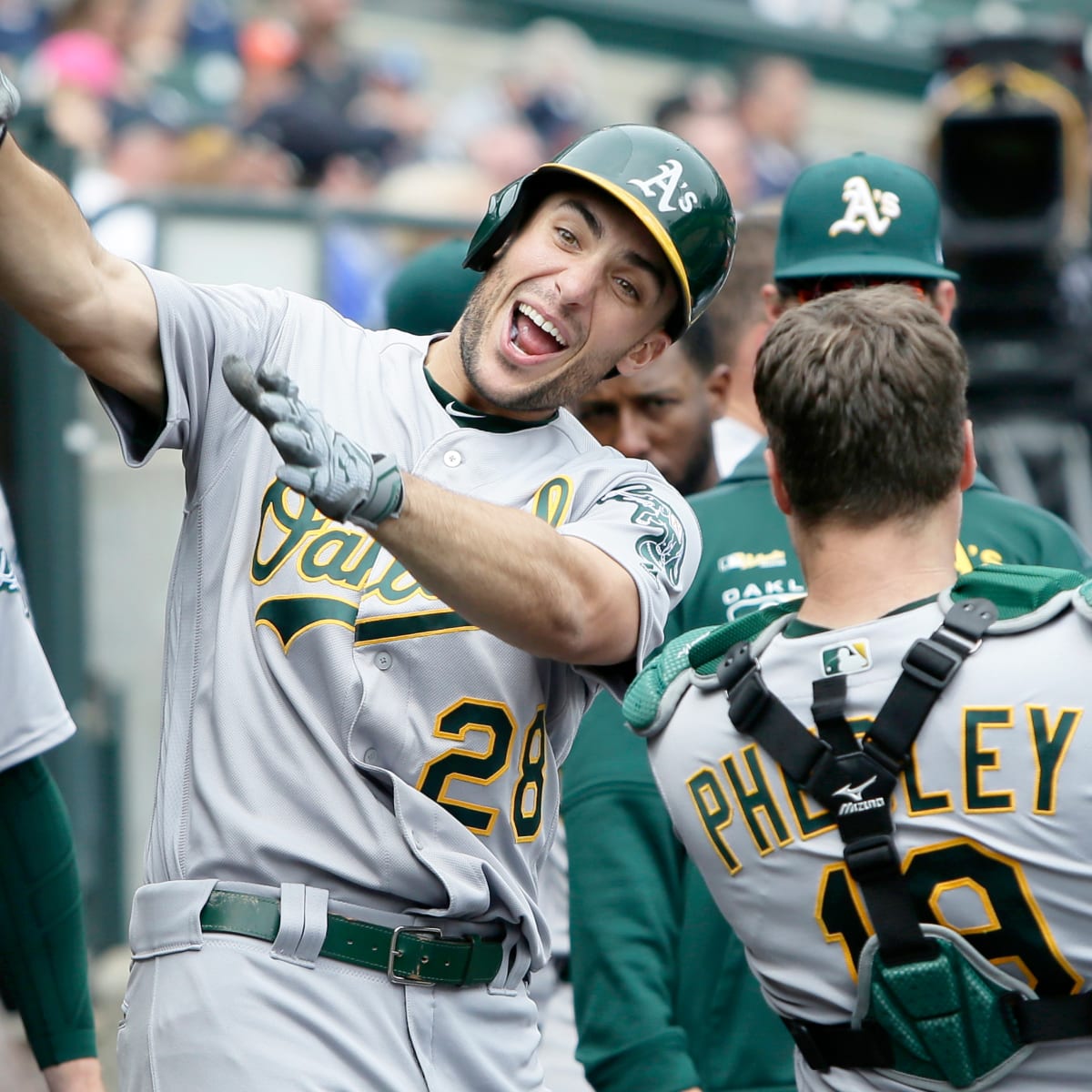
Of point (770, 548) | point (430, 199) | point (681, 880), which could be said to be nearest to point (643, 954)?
point (681, 880)

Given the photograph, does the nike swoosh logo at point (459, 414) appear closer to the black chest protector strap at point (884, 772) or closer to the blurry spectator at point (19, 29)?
the black chest protector strap at point (884, 772)

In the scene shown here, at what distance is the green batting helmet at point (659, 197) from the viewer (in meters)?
2.92

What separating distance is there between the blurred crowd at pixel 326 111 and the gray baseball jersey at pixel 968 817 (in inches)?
202

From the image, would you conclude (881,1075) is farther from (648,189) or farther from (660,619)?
(648,189)

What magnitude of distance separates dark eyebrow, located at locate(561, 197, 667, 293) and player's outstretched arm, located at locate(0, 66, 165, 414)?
0.75 metres

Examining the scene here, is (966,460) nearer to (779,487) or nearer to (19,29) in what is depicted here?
(779,487)

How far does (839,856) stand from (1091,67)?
32.8 feet

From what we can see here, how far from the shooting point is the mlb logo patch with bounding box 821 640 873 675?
8.00ft

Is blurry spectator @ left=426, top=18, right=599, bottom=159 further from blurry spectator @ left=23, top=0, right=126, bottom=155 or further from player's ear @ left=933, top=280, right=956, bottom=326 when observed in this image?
player's ear @ left=933, top=280, right=956, bottom=326

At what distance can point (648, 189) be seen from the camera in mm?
2918

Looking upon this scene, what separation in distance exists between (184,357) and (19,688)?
872mm

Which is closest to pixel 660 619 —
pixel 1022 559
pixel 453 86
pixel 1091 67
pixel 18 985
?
pixel 1022 559

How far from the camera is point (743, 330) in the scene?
14.7ft

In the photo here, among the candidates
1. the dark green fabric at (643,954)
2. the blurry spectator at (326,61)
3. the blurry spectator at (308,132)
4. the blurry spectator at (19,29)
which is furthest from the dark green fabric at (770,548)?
the blurry spectator at (19,29)
